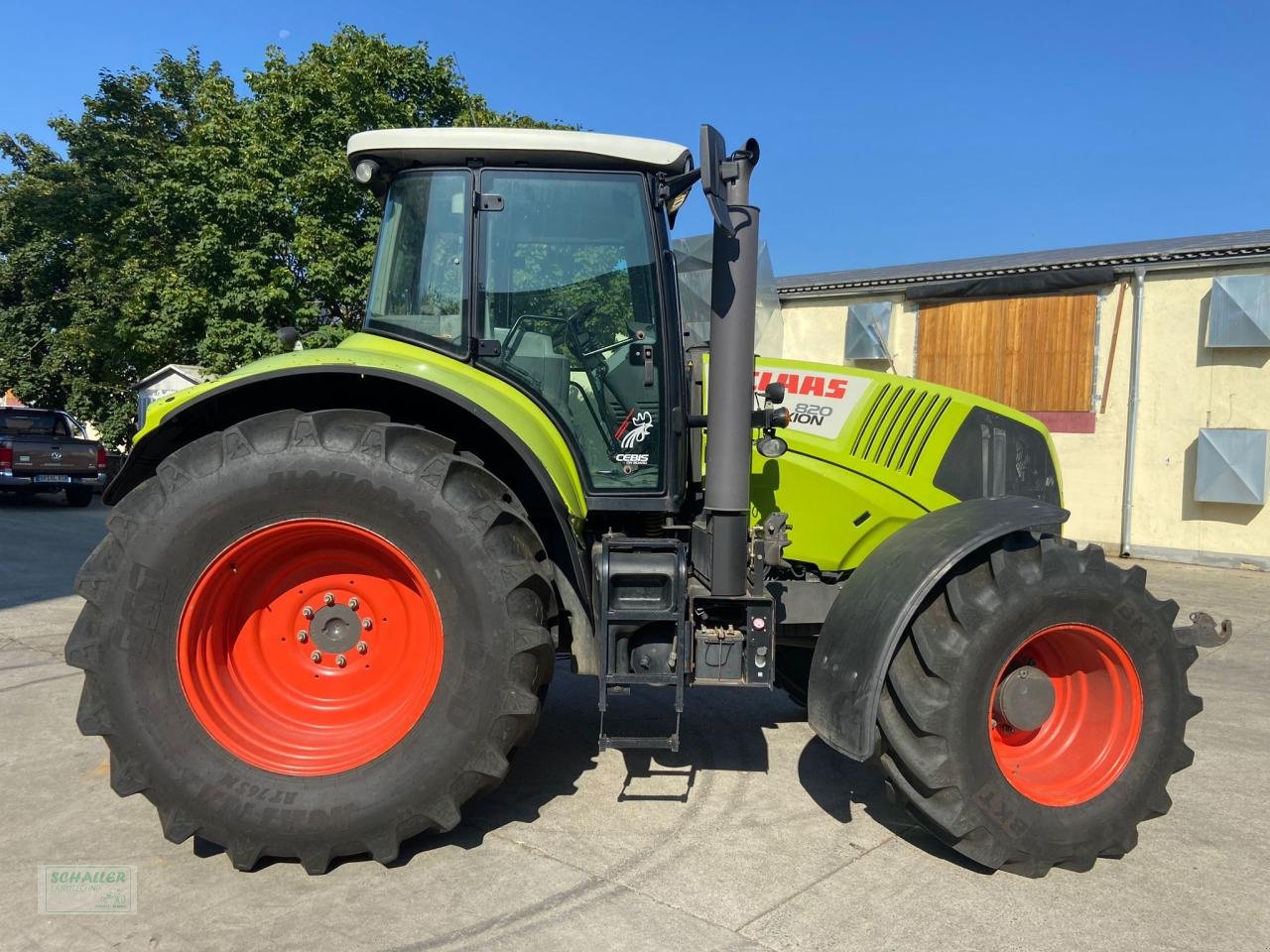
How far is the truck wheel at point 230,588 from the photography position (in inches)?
109

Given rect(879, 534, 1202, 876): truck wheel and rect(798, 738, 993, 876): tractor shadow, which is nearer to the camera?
rect(879, 534, 1202, 876): truck wheel

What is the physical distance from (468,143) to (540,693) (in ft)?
6.71

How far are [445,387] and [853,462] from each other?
170 cm

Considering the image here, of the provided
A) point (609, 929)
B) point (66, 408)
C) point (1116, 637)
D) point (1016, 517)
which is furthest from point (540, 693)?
point (66, 408)

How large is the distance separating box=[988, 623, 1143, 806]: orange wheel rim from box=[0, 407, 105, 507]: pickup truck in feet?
51.3

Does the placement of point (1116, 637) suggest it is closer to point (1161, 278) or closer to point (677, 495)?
point (677, 495)

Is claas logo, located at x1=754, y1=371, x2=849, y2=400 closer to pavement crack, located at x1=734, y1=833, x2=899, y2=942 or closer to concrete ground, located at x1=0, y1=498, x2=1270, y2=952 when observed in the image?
concrete ground, located at x1=0, y1=498, x2=1270, y2=952

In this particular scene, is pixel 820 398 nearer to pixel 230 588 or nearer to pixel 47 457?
pixel 230 588

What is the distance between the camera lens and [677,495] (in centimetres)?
344

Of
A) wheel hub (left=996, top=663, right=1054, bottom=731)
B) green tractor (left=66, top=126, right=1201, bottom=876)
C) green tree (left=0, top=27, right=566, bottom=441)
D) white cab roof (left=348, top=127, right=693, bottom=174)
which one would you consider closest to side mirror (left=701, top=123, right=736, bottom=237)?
green tractor (left=66, top=126, right=1201, bottom=876)

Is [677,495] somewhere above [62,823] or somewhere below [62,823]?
above

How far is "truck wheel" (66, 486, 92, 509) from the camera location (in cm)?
1485

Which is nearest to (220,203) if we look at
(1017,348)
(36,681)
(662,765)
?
(36,681)

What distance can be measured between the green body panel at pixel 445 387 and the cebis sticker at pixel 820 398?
Result: 1074 millimetres
